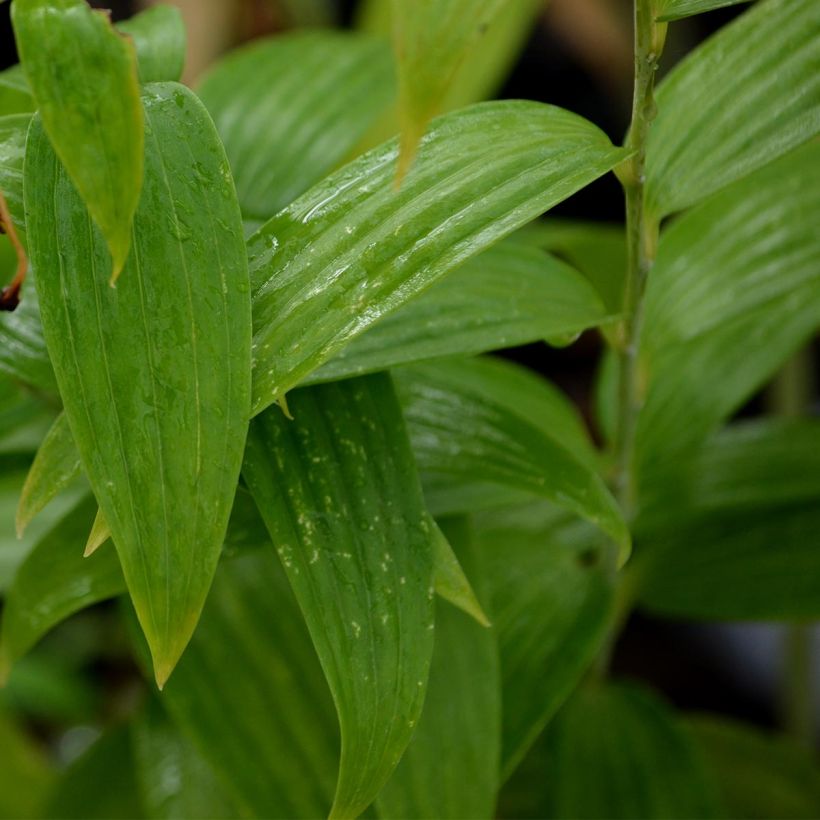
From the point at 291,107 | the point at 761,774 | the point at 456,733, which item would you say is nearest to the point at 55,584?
the point at 456,733

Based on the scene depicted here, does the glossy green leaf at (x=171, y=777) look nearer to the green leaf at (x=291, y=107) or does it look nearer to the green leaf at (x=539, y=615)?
the green leaf at (x=539, y=615)

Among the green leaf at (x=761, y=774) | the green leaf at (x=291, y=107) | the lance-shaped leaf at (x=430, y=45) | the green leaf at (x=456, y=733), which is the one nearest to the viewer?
the lance-shaped leaf at (x=430, y=45)

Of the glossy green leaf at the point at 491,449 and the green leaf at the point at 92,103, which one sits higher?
the green leaf at the point at 92,103

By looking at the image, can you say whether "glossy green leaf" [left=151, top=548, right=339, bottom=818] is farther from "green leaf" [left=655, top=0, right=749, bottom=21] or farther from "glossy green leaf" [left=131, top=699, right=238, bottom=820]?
"green leaf" [left=655, top=0, right=749, bottom=21]

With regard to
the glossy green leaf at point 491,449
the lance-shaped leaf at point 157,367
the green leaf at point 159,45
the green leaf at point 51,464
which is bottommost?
the glossy green leaf at point 491,449

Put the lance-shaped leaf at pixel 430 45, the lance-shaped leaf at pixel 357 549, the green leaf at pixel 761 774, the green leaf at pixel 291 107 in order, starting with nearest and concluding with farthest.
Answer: the lance-shaped leaf at pixel 430 45, the lance-shaped leaf at pixel 357 549, the green leaf at pixel 291 107, the green leaf at pixel 761 774

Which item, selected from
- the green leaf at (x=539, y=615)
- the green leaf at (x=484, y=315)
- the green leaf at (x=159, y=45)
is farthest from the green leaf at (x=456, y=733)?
the green leaf at (x=159, y=45)
